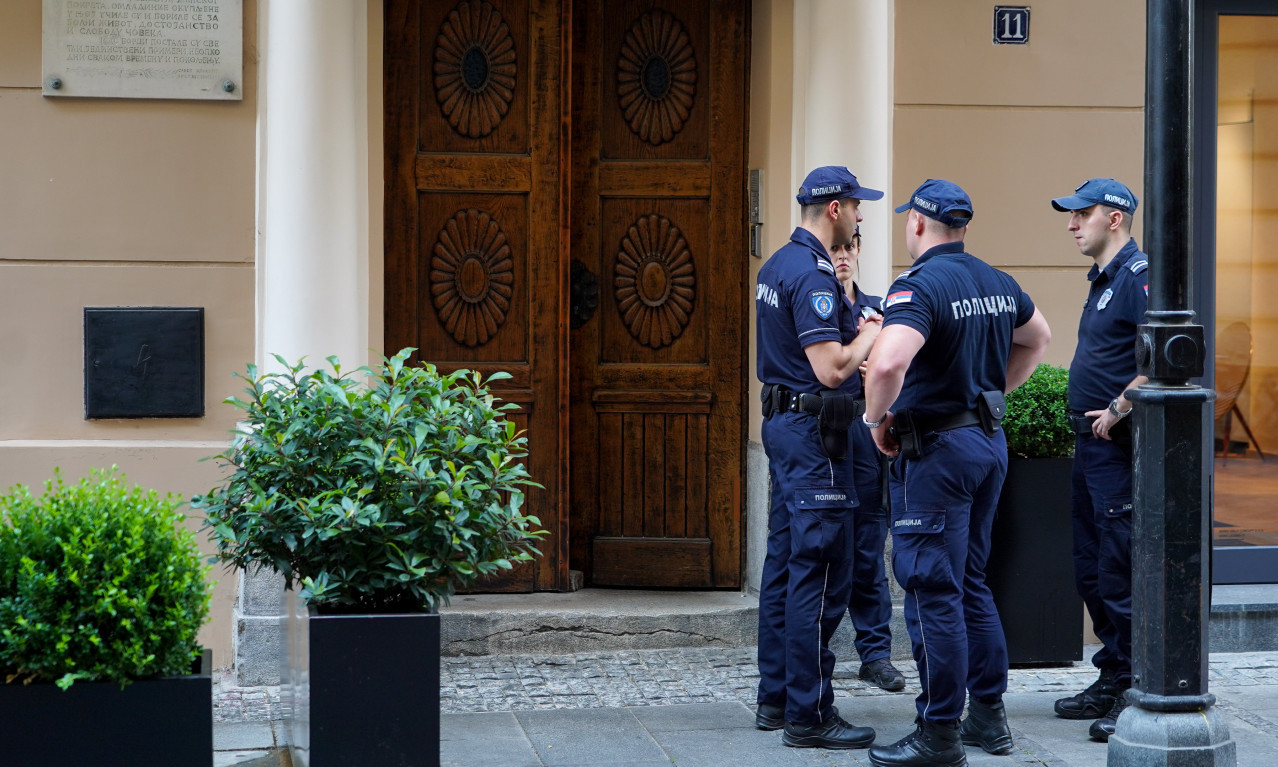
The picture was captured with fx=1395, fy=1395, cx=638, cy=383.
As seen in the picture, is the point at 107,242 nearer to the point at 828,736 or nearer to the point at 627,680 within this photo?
the point at 627,680

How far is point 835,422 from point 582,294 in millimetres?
2173

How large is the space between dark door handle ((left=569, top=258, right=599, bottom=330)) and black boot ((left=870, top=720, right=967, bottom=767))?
113 inches

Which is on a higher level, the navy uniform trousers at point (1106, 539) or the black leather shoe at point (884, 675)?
Result: the navy uniform trousers at point (1106, 539)

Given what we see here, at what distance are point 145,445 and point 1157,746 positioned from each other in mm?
4172

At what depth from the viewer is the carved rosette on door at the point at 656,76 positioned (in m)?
6.68

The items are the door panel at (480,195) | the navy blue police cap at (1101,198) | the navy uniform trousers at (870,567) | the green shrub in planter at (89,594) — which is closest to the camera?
the green shrub in planter at (89,594)

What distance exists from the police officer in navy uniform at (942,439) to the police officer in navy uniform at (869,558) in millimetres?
695

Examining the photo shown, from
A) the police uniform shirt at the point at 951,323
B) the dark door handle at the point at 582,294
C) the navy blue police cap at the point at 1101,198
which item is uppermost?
the navy blue police cap at the point at 1101,198

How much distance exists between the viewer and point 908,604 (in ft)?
15.3

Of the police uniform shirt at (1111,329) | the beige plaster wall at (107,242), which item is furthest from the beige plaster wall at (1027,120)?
the beige plaster wall at (107,242)

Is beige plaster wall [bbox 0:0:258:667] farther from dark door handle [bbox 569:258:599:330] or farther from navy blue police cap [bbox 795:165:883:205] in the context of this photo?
navy blue police cap [bbox 795:165:883:205]

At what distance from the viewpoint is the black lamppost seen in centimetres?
392

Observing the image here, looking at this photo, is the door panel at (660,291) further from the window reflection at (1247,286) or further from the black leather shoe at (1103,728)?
the window reflection at (1247,286)

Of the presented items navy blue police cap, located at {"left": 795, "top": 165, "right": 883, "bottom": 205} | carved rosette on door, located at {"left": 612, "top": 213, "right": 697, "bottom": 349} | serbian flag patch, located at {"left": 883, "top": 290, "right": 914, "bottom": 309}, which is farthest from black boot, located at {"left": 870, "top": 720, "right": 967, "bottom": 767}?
carved rosette on door, located at {"left": 612, "top": 213, "right": 697, "bottom": 349}
